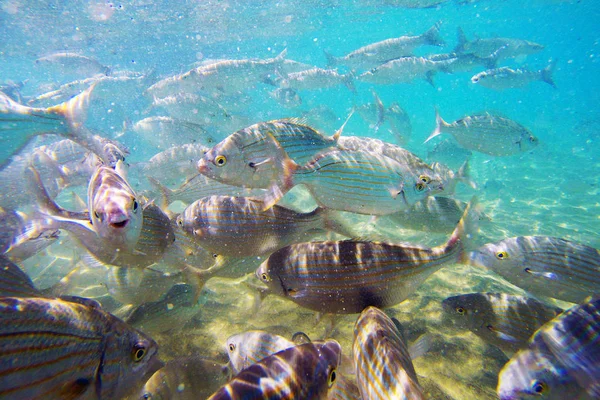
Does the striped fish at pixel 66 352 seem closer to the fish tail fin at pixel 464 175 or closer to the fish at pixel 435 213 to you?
the fish at pixel 435 213

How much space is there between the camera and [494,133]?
257 inches

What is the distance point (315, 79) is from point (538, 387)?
41.8ft

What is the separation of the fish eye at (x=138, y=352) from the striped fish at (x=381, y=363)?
152cm

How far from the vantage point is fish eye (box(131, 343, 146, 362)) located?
1.86 meters

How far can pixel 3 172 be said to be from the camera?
5.60m

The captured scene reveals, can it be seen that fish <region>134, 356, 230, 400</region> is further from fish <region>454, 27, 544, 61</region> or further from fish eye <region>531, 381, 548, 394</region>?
fish <region>454, 27, 544, 61</region>

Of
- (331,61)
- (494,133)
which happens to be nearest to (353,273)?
(494,133)

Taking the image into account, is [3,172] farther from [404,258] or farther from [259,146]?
[404,258]

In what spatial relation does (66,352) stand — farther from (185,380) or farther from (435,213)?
(435,213)

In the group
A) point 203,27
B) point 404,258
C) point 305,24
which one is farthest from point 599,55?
point 404,258

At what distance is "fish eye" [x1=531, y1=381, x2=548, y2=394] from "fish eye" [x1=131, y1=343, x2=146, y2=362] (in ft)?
9.32

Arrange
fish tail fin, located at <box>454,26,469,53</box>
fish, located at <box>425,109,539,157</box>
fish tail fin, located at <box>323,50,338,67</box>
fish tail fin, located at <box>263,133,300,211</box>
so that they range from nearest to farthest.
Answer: fish tail fin, located at <box>263,133,300,211</box> < fish, located at <box>425,109,539,157</box> < fish tail fin, located at <box>454,26,469,53</box> < fish tail fin, located at <box>323,50,338,67</box>

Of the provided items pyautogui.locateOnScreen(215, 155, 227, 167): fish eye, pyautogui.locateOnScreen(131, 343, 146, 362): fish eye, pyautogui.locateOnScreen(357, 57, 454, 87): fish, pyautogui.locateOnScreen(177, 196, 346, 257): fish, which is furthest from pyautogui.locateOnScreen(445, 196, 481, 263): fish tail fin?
pyautogui.locateOnScreen(357, 57, 454, 87): fish

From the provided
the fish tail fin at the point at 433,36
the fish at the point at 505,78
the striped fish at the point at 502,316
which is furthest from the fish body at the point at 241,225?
the fish tail fin at the point at 433,36
